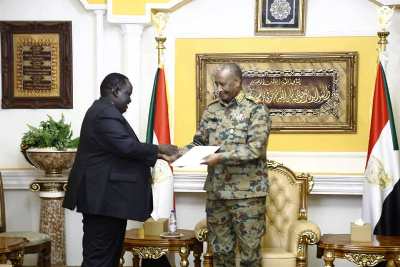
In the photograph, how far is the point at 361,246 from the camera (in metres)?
4.98

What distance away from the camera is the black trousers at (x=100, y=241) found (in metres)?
4.25

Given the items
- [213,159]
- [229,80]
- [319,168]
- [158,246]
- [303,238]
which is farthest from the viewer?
[319,168]

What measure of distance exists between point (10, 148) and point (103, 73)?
111 centimetres

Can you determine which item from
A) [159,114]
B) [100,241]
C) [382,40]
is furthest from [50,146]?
[382,40]

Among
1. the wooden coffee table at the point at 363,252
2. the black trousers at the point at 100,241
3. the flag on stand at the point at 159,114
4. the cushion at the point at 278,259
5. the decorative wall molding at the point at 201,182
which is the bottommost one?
the cushion at the point at 278,259

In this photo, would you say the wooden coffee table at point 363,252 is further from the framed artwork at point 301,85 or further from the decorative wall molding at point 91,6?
the decorative wall molding at point 91,6

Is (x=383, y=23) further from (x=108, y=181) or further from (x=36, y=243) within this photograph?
(x=36, y=243)

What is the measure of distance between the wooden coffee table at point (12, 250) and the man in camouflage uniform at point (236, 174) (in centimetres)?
129

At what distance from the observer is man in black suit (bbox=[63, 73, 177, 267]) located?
4229 millimetres

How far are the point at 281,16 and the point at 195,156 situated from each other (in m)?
2.16

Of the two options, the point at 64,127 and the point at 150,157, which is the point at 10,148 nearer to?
the point at 64,127

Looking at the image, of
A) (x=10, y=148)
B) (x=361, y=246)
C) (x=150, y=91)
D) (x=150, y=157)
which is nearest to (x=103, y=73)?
(x=150, y=91)

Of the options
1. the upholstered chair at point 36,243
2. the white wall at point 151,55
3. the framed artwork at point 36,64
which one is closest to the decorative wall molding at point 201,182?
the white wall at point 151,55

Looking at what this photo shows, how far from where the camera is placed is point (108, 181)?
13.9ft
